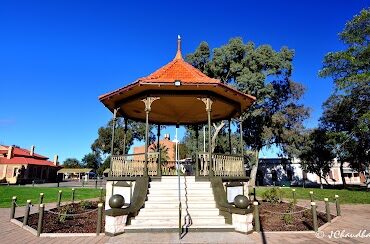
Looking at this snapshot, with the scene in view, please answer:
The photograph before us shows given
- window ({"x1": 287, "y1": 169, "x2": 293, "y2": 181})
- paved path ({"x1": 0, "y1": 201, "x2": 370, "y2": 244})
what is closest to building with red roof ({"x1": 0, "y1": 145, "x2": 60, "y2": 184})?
paved path ({"x1": 0, "y1": 201, "x2": 370, "y2": 244})

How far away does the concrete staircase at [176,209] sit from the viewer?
895cm

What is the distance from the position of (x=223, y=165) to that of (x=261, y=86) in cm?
2249

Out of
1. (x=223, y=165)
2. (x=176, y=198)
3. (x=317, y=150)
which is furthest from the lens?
(x=317, y=150)

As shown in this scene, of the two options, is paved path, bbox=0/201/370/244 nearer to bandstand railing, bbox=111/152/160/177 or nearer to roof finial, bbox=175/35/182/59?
bandstand railing, bbox=111/152/160/177

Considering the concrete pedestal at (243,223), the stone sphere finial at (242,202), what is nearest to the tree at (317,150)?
the stone sphere finial at (242,202)

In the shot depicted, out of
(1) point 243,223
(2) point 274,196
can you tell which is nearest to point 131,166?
(1) point 243,223

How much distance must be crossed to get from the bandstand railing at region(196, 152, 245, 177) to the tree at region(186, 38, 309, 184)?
2062 centimetres

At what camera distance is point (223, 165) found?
12852 millimetres

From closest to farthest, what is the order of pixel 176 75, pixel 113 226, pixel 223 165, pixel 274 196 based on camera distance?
pixel 113 226 < pixel 223 165 < pixel 176 75 < pixel 274 196

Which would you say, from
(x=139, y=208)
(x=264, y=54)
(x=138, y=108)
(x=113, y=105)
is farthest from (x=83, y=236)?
(x=264, y=54)

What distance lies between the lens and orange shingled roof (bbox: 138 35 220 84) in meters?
12.4

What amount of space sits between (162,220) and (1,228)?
5653 millimetres

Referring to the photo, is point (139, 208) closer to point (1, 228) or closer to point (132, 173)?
point (132, 173)

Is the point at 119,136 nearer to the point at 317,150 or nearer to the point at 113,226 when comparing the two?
the point at 317,150
